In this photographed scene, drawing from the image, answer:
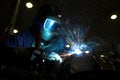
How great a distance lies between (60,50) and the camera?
2406mm

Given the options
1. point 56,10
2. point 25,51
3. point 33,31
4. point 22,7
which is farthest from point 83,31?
point 25,51

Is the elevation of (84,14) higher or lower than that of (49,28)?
higher

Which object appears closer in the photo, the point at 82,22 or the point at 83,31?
the point at 82,22

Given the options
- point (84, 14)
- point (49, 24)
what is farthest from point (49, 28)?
point (84, 14)

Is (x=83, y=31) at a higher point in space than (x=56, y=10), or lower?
higher

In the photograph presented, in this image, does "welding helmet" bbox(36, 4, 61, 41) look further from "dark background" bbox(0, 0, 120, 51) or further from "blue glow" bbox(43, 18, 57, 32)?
"dark background" bbox(0, 0, 120, 51)

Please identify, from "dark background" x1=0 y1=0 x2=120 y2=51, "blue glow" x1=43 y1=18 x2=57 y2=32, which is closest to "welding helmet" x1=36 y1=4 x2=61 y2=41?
"blue glow" x1=43 y1=18 x2=57 y2=32

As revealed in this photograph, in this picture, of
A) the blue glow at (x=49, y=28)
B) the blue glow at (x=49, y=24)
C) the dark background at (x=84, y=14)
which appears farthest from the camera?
the dark background at (x=84, y=14)

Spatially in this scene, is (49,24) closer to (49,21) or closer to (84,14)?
(49,21)

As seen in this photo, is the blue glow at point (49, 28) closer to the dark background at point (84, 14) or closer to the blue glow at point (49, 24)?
the blue glow at point (49, 24)

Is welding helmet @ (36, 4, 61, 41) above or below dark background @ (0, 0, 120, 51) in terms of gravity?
below

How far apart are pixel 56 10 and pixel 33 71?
1.29 metres

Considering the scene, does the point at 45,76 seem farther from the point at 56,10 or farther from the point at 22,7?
the point at 22,7

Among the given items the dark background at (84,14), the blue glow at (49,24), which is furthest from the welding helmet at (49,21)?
the dark background at (84,14)
